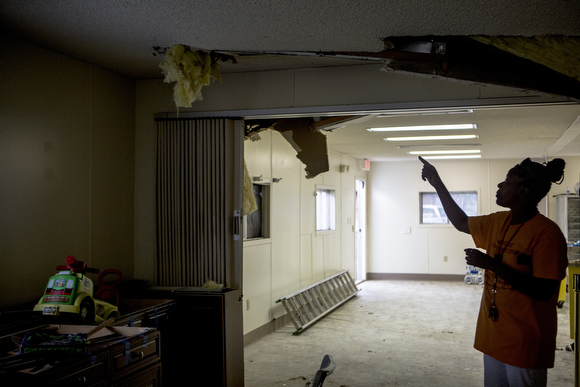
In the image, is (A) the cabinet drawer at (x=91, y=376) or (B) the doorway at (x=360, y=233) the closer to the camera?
(A) the cabinet drawer at (x=91, y=376)

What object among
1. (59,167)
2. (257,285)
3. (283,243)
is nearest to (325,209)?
(283,243)

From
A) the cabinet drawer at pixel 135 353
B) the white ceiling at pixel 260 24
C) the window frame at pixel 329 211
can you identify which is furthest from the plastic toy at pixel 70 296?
the window frame at pixel 329 211

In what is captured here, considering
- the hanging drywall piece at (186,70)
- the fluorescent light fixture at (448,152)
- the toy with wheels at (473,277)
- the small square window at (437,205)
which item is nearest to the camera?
the hanging drywall piece at (186,70)

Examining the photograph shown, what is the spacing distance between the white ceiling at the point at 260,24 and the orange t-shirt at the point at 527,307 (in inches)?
42.4

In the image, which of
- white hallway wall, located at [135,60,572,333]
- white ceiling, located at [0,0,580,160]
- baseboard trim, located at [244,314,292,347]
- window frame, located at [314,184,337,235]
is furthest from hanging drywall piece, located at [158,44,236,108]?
window frame, located at [314,184,337,235]

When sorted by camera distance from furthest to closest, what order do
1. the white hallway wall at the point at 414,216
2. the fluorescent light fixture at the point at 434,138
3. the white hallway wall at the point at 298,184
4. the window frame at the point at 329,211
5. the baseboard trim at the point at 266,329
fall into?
the white hallway wall at the point at 414,216
the window frame at the point at 329,211
the fluorescent light fixture at the point at 434,138
the baseboard trim at the point at 266,329
the white hallway wall at the point at 298,184

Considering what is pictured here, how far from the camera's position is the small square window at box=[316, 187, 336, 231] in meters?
8.95

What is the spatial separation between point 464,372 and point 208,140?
3302mm

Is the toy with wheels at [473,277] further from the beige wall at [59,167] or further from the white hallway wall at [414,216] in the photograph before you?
the beige wall at [59,167]

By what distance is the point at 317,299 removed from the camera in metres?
7.91

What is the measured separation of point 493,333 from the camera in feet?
7.95

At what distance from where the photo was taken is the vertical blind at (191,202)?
4289mm

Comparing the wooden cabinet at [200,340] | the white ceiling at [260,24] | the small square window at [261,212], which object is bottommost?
the wooden cabinet at [200,340]

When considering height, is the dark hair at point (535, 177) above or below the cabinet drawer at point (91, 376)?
above
